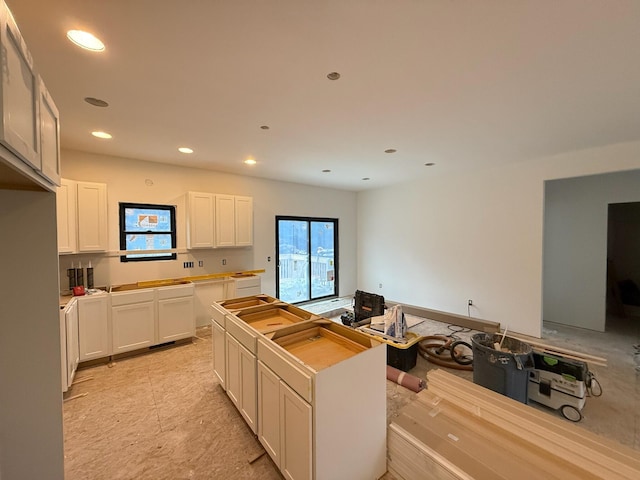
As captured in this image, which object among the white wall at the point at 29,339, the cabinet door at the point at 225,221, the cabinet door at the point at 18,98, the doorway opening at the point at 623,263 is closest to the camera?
the cabinet door at the point at 18,98

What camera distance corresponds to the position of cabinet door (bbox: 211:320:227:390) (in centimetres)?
253

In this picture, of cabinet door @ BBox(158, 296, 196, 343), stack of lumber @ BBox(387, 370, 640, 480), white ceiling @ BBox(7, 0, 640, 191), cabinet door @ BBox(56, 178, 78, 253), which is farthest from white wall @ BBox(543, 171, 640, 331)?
cabinet door @ BBox(56, 178, 78, 253)

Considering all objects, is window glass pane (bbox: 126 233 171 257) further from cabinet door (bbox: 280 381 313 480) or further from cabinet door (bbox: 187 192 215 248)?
cabinet door (bbox: 280 381 313 480)

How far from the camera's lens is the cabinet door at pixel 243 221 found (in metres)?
4.69

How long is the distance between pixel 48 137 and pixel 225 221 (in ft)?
11.2

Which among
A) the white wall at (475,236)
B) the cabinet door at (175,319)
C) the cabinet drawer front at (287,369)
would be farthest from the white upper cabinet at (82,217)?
the white wall at (475,236)

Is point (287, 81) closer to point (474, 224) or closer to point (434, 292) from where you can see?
point (474, 224)

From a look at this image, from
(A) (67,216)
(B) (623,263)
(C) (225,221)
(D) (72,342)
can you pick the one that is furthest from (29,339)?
(B) (623,263)

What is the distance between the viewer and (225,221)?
456cm

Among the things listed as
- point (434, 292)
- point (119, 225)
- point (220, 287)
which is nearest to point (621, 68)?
point (434, 292)

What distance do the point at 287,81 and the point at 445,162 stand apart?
3.32 m

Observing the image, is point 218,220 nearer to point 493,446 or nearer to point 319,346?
point 319,346

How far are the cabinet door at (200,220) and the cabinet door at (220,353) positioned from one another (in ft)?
6.75

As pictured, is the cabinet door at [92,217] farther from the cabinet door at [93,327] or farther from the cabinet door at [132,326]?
the cabinet door at [132,326]
